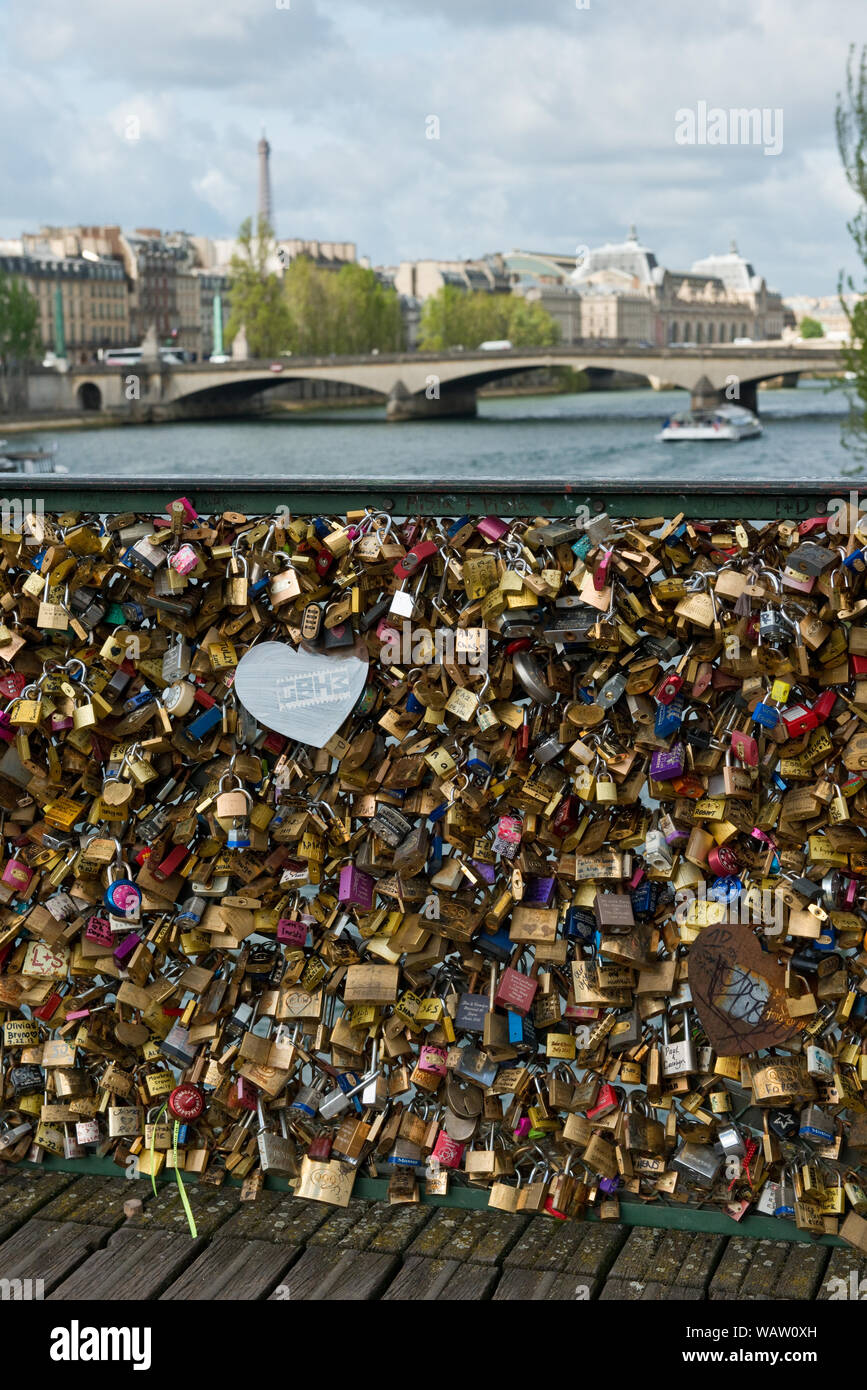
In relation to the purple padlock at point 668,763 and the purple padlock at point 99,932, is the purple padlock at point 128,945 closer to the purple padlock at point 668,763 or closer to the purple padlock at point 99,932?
the purple padlock at point 99,932

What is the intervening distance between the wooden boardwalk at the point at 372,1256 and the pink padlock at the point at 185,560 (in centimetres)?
133

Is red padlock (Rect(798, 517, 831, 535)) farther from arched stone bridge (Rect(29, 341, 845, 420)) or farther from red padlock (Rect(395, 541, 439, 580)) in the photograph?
arched stone bridge (Rect(29, 341, 845, 420))

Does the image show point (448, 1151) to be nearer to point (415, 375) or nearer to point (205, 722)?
point (205, 722)

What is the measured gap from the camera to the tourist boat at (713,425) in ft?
160

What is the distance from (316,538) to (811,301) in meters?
190

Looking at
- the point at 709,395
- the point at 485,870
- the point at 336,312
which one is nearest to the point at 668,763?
the point at 485,870

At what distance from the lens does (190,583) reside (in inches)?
126

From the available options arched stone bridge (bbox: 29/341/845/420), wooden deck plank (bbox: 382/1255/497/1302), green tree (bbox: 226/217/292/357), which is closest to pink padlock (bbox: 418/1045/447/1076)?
wooden deck plank (bbox: 382/1255/497/1302)

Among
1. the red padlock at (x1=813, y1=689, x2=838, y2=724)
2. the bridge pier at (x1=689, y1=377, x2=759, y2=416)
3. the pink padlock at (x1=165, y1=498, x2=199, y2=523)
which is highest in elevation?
A: the bridge pier at (x1=689, y1=377, x2=759, y2=416)

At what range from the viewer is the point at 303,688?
3141 mm

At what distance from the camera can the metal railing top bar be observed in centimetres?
285

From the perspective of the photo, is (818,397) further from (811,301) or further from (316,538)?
(811,301)

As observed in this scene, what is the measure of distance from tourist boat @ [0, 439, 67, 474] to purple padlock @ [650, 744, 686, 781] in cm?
4284

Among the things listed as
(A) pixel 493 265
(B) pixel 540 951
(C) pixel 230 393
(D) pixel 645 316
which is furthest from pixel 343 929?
(A) pixel 493 265
